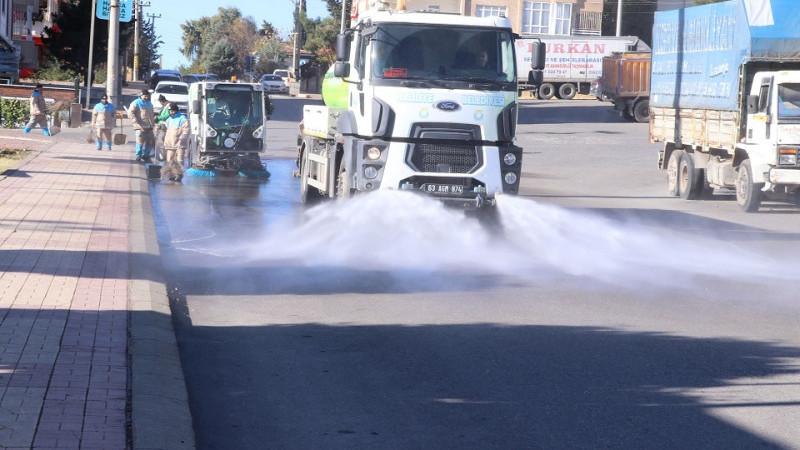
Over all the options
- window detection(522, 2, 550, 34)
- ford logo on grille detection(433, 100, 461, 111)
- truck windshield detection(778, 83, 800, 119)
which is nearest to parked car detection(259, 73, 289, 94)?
window detection(522, 2, 550, 34)

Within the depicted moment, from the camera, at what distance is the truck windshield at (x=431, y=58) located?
14.6m

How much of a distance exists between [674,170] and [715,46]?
335 centimetres

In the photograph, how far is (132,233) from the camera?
1320 centimetres

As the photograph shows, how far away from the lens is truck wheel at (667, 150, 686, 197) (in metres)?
23.9

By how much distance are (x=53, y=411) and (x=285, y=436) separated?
1.23 m

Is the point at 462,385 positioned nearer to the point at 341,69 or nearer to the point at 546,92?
the point at 341,69

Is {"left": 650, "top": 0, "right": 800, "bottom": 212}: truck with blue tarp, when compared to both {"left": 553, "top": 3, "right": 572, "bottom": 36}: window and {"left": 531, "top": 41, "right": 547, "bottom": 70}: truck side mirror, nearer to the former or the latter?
{"left": 531, "top": 41, "right": 547, "bottom": 70}: truck side mirror

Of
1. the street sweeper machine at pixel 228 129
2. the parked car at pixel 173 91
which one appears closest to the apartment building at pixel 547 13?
the parked car at pixel 173 91

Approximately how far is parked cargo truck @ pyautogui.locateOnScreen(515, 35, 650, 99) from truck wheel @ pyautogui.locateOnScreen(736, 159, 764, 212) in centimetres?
4172

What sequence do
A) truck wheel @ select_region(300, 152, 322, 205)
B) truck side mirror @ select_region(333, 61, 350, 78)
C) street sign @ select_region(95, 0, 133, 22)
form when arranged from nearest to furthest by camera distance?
truck side mirror @ select_region(333, 61, 350, 78)
truck wheel @ select_region(300, 152, 322, 205)
street sign @ select_region(95, 0, 133, 22)

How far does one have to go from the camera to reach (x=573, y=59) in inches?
2488

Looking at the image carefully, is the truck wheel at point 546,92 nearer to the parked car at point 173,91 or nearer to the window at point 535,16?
the window at point 535,16

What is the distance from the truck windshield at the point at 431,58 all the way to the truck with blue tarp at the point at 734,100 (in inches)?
269

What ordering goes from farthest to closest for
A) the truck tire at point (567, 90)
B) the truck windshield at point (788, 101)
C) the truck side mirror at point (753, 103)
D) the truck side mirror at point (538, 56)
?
the truck tire at point (567, 90) → the truck side mirror at point (753, 103) → the truck windshield at point (788, 101) → the truck side mirror at point (538, 56)
